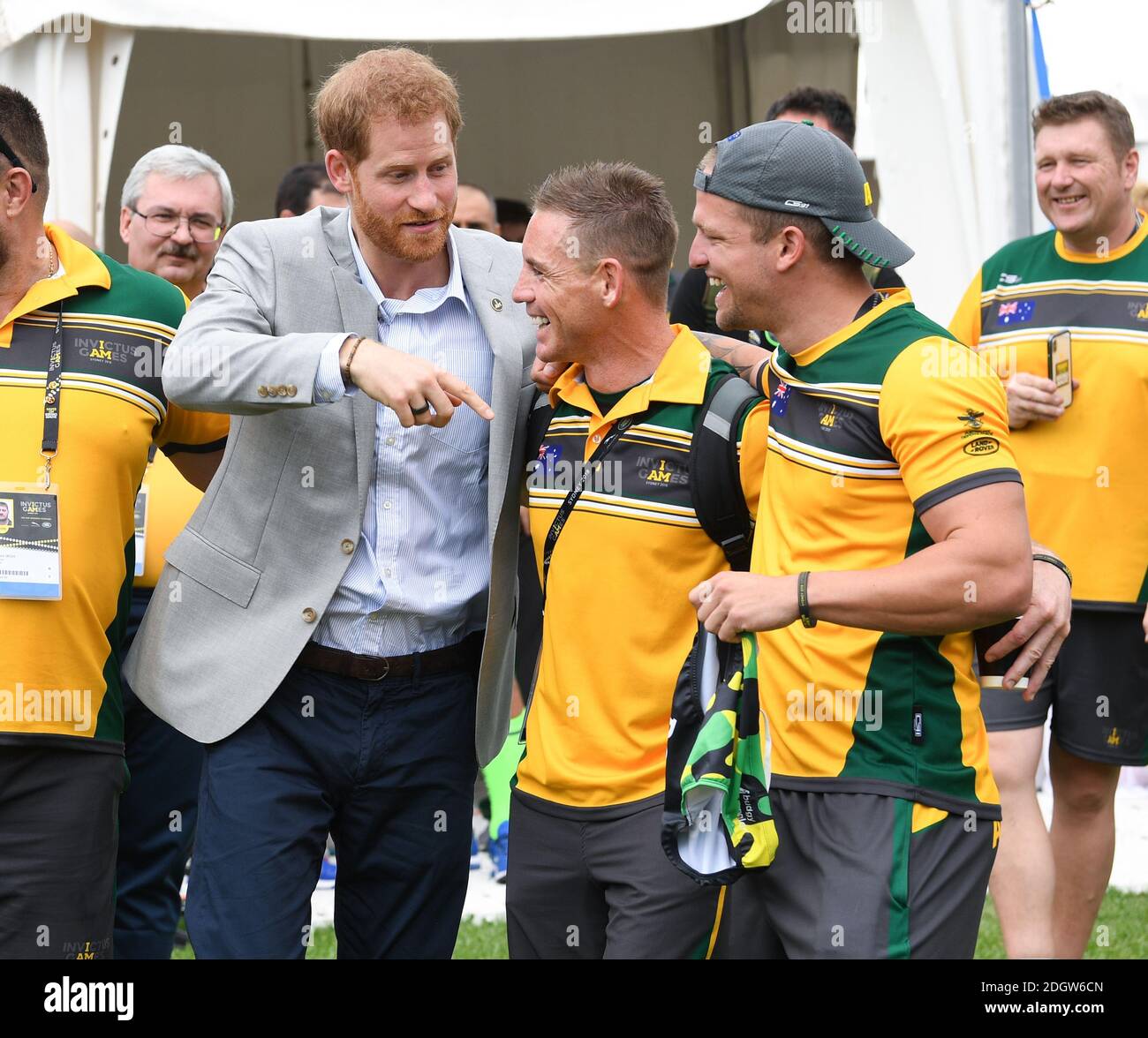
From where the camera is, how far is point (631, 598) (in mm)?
3115

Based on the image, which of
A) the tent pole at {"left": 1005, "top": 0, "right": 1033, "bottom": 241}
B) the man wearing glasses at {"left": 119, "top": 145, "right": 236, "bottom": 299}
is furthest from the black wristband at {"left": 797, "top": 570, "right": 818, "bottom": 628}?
the tent pole at {"left": 1005, "top": 0, "right": 1033, "bottom": 241}

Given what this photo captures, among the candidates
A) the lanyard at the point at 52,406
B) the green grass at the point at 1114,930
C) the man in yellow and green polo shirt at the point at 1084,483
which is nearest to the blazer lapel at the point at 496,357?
the lanyard at the point at 52,406

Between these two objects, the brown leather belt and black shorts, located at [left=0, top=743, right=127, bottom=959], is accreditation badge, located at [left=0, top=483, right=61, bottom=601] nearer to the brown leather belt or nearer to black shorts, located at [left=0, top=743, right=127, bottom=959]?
black shorts, located at [left=0, top=743, right=127, bottom=959]

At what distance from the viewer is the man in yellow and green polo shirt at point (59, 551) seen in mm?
3229

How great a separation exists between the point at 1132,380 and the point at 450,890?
105 inches

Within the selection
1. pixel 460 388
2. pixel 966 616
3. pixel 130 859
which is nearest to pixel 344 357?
pixel 460 388

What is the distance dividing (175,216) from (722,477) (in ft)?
8.82

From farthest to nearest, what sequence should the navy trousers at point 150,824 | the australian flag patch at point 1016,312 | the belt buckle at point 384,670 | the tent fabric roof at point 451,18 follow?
the tent fabric roof at point 451,18 < the australian flag patch at point 1016,312 < the navy trousers at point 150,824 < the belt buckle at point 384,670

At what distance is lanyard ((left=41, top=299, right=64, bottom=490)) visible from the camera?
3.24 m

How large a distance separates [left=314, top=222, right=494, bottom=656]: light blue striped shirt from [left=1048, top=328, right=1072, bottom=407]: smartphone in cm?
214

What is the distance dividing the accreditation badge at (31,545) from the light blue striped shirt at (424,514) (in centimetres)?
55

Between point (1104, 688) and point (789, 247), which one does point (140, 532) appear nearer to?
point (789, 247)

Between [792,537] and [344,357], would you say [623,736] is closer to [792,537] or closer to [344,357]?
[792,537]

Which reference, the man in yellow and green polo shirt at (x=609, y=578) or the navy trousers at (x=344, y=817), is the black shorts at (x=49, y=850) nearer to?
the navy trousers at (x=344, y=817)
